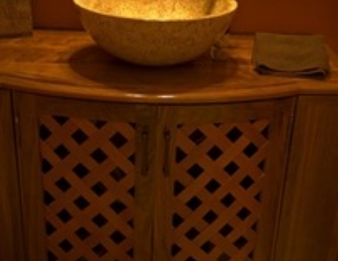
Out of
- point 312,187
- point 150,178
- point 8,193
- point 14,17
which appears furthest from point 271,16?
point 8,193

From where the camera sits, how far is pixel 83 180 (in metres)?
1.24

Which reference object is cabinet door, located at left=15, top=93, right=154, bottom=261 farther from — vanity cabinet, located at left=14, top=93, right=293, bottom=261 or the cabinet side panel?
the cabinet side panel

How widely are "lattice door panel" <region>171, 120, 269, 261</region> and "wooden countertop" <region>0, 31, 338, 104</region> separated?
9cm

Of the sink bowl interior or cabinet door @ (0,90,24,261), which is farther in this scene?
the sink bowl interior

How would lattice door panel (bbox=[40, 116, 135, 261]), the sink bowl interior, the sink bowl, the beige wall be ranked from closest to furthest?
the sink bowl
lattice door panel (bbox=[40, 116, 135, 261])
the sink bowl interior
the beige wall

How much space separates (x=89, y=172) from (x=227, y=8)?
1.84ft

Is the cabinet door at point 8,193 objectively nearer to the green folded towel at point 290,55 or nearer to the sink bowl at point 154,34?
the sink bowl at point 154,34

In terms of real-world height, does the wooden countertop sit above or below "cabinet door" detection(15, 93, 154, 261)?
above

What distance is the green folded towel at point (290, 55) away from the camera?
1189 millimetres

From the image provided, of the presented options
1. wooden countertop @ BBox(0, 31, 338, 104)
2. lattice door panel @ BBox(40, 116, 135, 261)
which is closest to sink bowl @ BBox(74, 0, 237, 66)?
wooden countertop @ BBox(0, 31, 338, 104)

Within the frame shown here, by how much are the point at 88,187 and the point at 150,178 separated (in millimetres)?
173

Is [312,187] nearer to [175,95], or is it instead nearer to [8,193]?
[175,95]

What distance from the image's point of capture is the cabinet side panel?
1187 mm

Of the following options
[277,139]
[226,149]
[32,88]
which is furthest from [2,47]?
[277,139]
